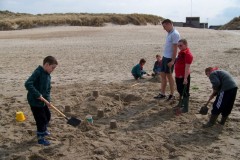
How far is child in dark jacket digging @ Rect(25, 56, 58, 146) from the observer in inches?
200

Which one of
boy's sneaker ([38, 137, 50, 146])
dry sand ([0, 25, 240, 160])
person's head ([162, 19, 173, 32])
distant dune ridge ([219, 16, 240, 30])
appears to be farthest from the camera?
distant dune ridge ([219, 16, 240, 30])

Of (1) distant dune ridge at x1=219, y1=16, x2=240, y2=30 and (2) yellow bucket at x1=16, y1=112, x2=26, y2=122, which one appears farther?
(1) distant dune ridge at x1=219, y1=16, x2=240, y2=30

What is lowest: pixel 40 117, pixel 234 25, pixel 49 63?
pixel 40 117

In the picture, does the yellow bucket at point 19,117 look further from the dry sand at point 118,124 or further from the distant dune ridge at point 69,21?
the distant dune ridge at point 69,21

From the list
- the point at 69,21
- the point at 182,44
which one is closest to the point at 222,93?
the point at 182,44

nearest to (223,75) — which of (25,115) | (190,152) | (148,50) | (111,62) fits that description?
(190,152)

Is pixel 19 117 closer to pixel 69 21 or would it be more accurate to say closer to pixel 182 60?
pixel 182 60

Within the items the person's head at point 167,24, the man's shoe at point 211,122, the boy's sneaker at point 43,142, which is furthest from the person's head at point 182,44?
the boy's sneaker at point 43,142

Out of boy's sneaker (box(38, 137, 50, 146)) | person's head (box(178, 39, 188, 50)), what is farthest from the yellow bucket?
A: person's head (box(178, 39, 188, 50))

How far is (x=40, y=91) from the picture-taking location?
527 cm

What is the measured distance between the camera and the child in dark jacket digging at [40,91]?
5.08 meters

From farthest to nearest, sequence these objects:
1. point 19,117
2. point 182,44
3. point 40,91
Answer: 1. point 182,44
2. point 19,117
3. point 40,91

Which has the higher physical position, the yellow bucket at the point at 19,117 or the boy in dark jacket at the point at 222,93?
the boy in dark jacket at the point at 222,93

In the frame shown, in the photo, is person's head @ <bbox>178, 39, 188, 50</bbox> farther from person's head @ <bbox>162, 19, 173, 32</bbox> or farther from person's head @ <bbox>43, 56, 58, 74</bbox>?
person's head @ <bbox>43, 56, 58, 74</bbox>
